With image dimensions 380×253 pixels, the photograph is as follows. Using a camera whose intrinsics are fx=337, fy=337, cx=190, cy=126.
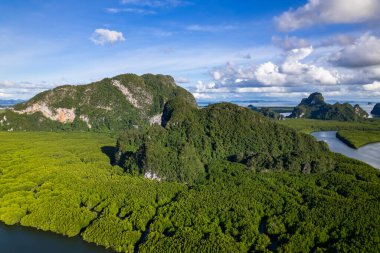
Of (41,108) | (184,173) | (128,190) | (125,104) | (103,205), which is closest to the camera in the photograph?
(103,205)

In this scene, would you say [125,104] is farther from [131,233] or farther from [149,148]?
[131,233]

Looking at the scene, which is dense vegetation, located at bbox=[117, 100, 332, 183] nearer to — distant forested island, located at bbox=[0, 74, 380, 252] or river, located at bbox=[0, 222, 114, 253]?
distant forested island, located at bbox=[0, 74, 380, 252]

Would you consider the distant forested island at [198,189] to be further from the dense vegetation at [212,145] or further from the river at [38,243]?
the river at [38,243]

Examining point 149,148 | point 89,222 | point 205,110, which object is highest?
point 205,110

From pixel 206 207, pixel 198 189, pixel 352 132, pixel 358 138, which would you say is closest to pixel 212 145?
pixel 198 189

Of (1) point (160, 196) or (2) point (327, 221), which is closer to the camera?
(2) point (327, 221)

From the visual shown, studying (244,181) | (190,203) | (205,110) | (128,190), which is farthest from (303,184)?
(205,110)

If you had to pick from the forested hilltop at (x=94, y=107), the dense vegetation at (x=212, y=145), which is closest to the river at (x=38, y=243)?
the dense vegetation at (x=212, y=145)
